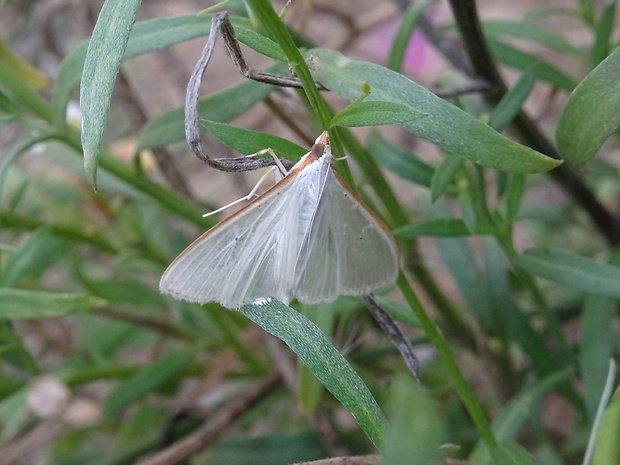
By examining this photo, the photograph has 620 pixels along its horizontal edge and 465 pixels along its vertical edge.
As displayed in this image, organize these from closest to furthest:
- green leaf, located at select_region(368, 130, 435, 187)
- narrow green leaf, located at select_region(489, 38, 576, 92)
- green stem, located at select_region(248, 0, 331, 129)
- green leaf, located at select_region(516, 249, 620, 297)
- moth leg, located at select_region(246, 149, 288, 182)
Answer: green stem, located at select_region(248, 0, 331, 129)
moth leg, located at select_region(246, 149, 288, 182)
green leaf, located at select_region(516, 249, 620, 297)
green leaf, located at select_region(368, 130, 435, 187)
narrow green leaf, located at select_region(489, 38, 576, 92)

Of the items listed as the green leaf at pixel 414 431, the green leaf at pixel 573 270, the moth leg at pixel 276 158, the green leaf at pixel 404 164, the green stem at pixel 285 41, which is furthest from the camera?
the green leaf at pixel 404 164

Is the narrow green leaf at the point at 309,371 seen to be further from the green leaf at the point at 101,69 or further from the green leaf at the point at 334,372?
the green leaf at the point at 101,69

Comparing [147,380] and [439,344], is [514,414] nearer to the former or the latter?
[439,344]

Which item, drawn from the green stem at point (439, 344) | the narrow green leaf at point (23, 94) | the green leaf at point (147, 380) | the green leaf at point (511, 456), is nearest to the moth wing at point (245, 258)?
the green stem at point (439, 344)

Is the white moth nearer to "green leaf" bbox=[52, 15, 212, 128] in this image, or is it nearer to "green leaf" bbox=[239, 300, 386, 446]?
"green leaf" bbox=[239, 300, 386, 446]

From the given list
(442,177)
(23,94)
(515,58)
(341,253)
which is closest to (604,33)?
(515,58)

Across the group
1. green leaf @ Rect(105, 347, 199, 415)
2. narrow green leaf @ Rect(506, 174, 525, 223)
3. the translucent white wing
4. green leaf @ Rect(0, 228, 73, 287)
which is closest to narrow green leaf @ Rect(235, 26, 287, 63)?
the translucent white wing

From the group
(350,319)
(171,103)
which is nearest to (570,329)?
(350,319)
